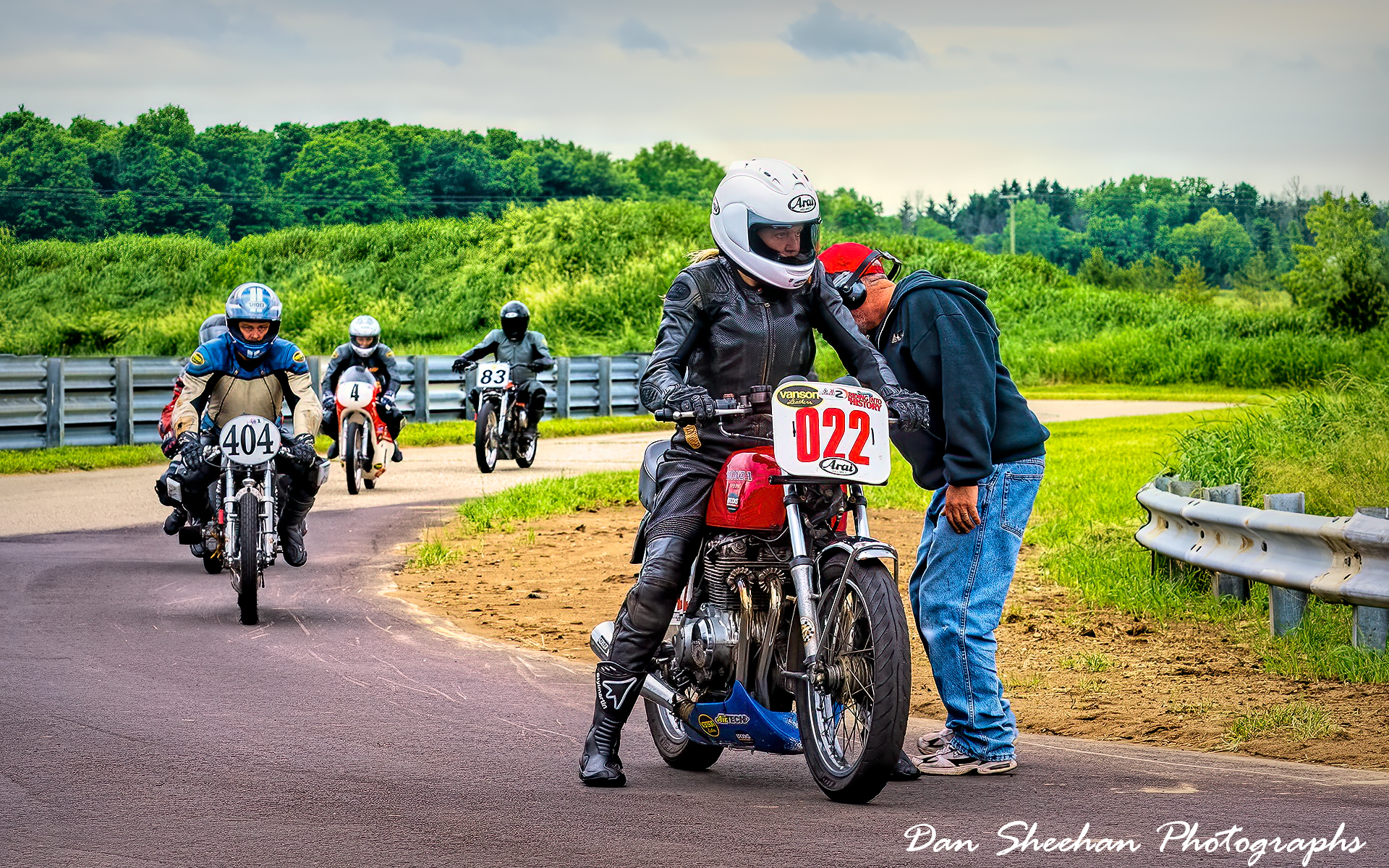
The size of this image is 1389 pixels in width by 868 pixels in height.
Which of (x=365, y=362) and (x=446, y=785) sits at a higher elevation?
(x=365, y=362)

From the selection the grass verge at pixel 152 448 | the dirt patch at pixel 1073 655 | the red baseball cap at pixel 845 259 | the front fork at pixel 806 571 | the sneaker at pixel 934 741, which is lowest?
the dirt patch at pixel 1073 655

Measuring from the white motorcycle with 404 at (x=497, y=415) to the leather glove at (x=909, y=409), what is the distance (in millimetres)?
15684

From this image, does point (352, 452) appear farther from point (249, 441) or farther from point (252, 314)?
point (249, 441)

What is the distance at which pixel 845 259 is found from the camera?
6.65m

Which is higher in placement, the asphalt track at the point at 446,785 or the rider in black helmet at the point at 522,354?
the rider in black helmet at the point at 522,354

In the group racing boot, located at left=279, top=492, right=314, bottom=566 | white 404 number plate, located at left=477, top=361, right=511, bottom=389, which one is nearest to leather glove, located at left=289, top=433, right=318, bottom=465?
racing boot, located at left=279, top=492, right=314, bottom=566

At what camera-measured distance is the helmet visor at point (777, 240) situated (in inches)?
240

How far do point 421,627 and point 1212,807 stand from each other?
5.80m

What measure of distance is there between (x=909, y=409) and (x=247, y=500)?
18.9 feet

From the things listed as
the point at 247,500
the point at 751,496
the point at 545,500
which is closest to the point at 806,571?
the point at 751,496

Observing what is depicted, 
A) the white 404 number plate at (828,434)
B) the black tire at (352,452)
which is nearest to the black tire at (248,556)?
the white 404 number plate at (828,434)

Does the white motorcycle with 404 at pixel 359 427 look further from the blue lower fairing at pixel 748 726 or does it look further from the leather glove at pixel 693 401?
the leather glove at pixel 693 401

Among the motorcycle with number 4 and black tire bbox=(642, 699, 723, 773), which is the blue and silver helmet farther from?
the motorcycle with number 4

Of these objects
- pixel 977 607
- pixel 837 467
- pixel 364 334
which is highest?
pixel 364 334
